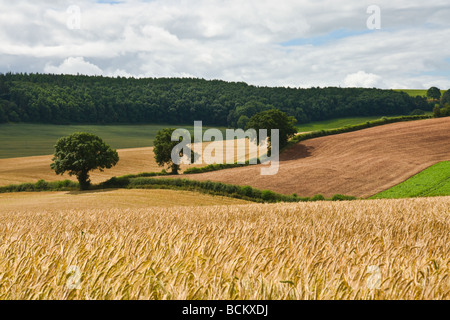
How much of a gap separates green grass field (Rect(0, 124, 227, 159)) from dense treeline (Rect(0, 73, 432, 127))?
966cm

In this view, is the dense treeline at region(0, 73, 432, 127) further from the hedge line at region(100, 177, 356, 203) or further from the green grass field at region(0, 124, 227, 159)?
the hedge line at region(100, 177, 356, 203)

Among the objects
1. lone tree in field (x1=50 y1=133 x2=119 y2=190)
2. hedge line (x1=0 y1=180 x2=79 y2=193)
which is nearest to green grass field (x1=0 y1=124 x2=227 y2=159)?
hedge line (x1=0 y1=180 x2=79 y2=193)

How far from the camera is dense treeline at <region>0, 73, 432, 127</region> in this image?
137500 millimetres

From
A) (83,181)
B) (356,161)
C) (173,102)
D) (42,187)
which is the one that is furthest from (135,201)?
(173,102)

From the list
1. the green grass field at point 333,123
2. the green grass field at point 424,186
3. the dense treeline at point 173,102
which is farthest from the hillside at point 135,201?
the green grass field at point 333,123

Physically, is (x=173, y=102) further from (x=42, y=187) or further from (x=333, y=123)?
(x=42, y=187)

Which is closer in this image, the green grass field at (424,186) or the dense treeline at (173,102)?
the green grass field at (424,186)

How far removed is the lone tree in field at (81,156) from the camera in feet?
198

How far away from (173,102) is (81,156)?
332 feet

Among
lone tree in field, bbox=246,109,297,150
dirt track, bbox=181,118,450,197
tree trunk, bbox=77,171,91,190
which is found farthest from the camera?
lone tree in field, bbox=246,109,297,150

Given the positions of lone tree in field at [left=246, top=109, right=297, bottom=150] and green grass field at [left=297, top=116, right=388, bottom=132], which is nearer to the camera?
lone tree in field at [left=246, top=109, right=297, bottom=150]

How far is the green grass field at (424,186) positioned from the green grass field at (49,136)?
2728 inches

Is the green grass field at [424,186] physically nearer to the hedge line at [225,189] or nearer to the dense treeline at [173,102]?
the hedge line at [225,189]
